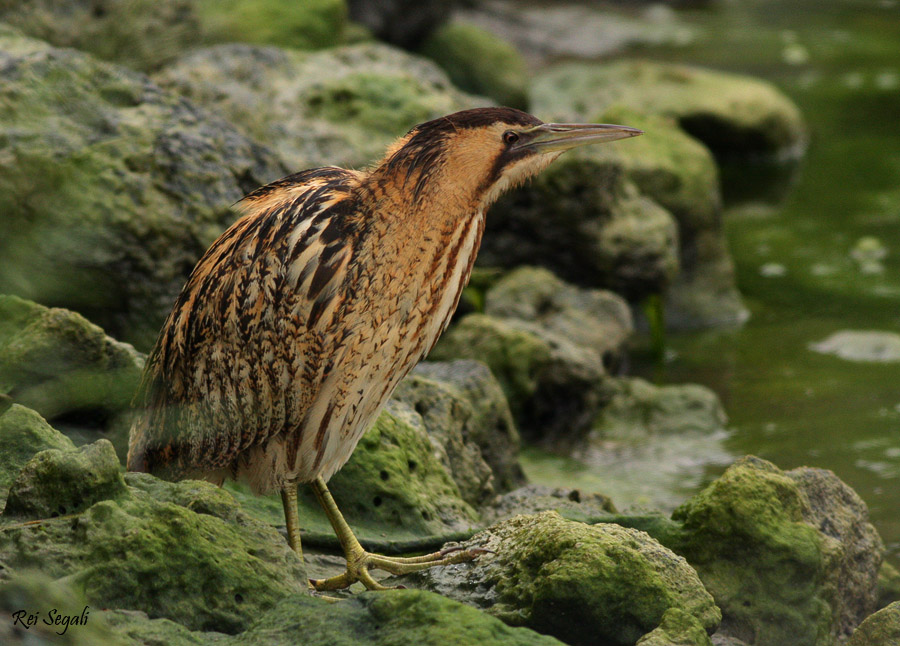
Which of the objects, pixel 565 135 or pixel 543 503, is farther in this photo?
pixel 543 503

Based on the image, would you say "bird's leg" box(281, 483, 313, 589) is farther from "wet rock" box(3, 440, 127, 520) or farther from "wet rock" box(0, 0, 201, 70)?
"wet rock" box(0, 0, 201, 70)

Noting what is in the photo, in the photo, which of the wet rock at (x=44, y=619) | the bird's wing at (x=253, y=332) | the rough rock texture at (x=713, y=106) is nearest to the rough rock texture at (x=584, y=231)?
the rough rock texture at (x=713, y=106)

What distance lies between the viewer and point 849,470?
692 centimetres

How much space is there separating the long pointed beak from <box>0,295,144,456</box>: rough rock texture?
183 centimetres

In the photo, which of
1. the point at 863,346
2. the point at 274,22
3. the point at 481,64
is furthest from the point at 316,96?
the point at 481,64

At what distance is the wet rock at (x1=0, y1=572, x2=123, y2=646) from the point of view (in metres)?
2.41

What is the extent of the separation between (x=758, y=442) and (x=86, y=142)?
14.6 ft

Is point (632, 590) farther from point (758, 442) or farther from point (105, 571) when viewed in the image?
point (758, 442)

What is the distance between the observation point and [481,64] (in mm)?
13172

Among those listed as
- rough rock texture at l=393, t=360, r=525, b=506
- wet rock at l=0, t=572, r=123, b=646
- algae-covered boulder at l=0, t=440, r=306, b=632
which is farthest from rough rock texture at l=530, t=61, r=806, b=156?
wet rock at l=0, t=572, r=123, b=646

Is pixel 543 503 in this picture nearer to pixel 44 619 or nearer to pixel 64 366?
pixel 64 366

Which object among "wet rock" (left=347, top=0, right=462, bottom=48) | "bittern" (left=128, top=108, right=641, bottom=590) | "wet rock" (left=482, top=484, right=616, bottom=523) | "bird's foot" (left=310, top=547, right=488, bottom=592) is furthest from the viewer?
"wet rock" (left=347, top=0, right=462, bottom=48)

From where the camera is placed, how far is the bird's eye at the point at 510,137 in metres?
3.92

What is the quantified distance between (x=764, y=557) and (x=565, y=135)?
1651mm
